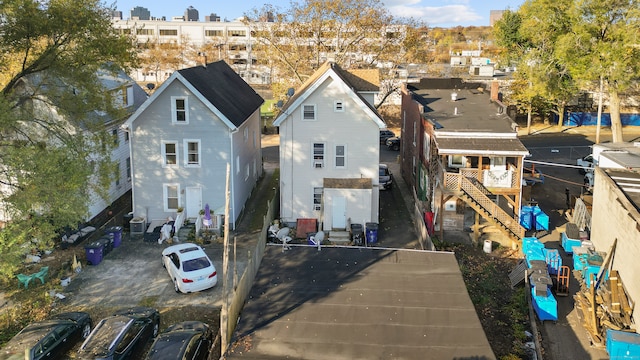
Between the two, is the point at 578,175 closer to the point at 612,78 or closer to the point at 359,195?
the point at 612,78

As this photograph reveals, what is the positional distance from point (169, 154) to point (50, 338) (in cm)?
1327

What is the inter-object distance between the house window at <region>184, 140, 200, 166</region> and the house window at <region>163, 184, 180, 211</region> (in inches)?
57.8

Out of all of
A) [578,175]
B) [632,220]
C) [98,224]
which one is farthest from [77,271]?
[578,175]

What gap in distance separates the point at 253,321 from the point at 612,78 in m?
33.8

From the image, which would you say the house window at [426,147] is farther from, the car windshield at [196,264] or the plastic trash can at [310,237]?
the car windshield at [196,264]

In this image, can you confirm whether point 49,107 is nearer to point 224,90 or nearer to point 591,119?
point 224,90

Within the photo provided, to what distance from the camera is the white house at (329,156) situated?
2831 cm

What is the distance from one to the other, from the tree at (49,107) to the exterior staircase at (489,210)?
17.7 m

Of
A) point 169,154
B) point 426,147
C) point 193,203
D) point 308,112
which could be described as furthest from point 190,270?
point 426,147

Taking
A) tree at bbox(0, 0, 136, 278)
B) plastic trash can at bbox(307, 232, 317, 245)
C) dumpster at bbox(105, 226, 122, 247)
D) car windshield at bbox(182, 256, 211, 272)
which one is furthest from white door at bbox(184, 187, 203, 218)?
car windshield at bbox(182, 256, 211, 272)

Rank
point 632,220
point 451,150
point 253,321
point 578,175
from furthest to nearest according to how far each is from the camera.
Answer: point 578,175
point 451,150
point 632,220
point 253,321

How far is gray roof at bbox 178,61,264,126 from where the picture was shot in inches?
1117

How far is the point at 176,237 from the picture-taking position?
2720 cm

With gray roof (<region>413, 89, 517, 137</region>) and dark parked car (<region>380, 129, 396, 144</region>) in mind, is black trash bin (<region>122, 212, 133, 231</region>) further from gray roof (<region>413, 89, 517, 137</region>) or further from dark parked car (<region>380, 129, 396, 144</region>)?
dark parked car (<region>380, 129, 396, 144</region>)
